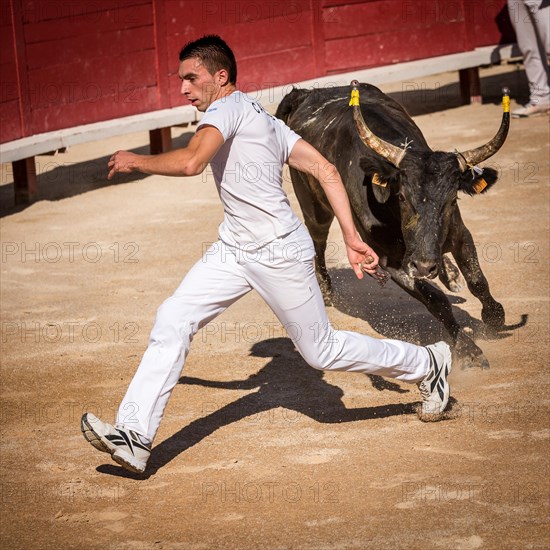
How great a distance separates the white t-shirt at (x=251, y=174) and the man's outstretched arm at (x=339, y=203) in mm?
88

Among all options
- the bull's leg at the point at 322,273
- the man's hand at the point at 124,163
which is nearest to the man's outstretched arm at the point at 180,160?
the man's hand at the point at 124,163

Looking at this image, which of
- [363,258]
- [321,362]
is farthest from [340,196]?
[321,362]

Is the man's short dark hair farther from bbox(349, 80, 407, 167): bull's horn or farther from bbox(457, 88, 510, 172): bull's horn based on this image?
bbox(457, 88, 510, 172): bull's horn

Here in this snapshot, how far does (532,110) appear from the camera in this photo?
12094 mm

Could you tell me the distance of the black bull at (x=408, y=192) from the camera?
582 cm

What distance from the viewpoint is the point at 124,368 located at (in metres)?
6.36

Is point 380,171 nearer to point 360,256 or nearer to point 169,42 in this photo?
point 360,256

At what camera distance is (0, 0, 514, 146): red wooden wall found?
10.8 meters

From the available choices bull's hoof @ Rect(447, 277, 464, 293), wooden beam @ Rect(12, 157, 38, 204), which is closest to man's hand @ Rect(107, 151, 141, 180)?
bull's hoof @ Rect(447, 277, 464, 293)

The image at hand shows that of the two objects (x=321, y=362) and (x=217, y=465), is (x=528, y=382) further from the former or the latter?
(x=217, y=465)

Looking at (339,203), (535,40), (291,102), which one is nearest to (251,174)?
(339,203)

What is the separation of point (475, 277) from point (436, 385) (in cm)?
127

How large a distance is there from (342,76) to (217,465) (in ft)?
27.9

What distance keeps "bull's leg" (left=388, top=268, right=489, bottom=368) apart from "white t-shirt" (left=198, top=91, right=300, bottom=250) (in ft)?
4.55
